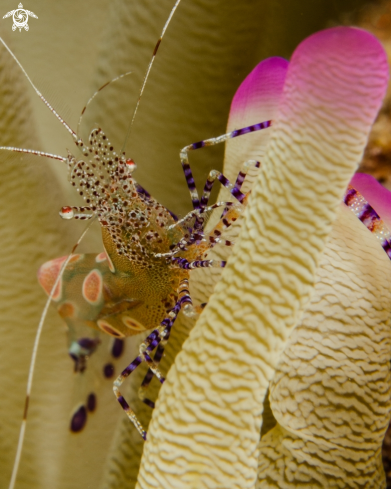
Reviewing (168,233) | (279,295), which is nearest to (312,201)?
(279,295)

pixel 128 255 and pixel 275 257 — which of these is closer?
pixel 275 257

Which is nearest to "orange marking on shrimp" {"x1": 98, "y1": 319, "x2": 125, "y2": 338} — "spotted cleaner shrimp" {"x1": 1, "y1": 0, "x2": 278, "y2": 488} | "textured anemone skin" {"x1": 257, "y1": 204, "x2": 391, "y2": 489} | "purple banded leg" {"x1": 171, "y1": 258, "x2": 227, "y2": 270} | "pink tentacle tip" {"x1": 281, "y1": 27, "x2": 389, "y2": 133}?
"spotted cleaner shrimp" {"x1": 1, "y1": 0, "x2": 278, "y2": 488}

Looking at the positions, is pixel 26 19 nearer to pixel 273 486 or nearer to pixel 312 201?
pixel 312 201

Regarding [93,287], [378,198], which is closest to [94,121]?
[93,287]

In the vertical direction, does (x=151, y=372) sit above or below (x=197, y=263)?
below

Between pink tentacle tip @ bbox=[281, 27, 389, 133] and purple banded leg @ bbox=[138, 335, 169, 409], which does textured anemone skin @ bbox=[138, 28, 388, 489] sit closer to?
pink tentacle tip @ bbox=[281, 27, 389, 133]

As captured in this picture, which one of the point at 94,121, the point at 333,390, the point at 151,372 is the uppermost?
the point at 94,121

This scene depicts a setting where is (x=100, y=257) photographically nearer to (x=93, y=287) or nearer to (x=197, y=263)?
(x=93, y=287)

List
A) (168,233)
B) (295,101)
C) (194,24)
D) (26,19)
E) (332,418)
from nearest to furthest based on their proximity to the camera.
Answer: (295,101)
(332,418)
(194,24)
(168,233)
(26,19)
